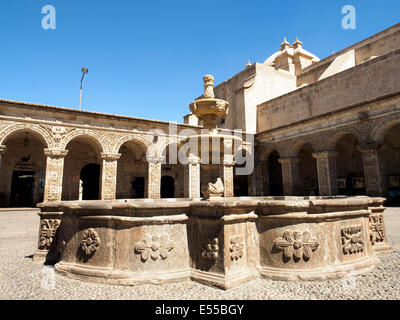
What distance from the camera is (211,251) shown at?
2902mm

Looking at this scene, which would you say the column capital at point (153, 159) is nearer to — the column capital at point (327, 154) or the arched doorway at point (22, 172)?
the arched doorway at point (22, 172)

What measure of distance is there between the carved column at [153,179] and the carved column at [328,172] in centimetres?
911

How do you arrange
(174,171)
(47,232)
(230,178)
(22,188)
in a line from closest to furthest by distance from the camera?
(47,232)
(22,188)
(230,178)
(174,171)

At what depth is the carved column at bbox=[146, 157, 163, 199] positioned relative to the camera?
49.7 ft

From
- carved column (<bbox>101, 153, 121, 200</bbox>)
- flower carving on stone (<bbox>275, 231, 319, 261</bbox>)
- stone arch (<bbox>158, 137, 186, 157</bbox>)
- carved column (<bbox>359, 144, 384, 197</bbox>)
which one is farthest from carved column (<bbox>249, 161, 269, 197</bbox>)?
flower carving on stone (<bbox>275, 231, 319, 261</bbox>)

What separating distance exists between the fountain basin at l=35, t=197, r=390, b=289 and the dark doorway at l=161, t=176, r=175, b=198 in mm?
15797

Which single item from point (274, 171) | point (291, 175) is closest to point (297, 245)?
point (291, 175)

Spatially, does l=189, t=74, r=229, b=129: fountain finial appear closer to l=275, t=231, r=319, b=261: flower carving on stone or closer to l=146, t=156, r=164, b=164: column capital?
l=275, t=231, r=319, b=261: flower carving on stone

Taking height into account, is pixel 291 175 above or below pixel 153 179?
above

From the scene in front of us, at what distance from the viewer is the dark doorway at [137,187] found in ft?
58.4

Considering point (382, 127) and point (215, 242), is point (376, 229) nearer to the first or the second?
point (215, 242)

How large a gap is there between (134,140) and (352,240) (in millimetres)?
13242

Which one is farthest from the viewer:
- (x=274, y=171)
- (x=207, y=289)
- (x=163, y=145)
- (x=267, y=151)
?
(x=274, y=171)
